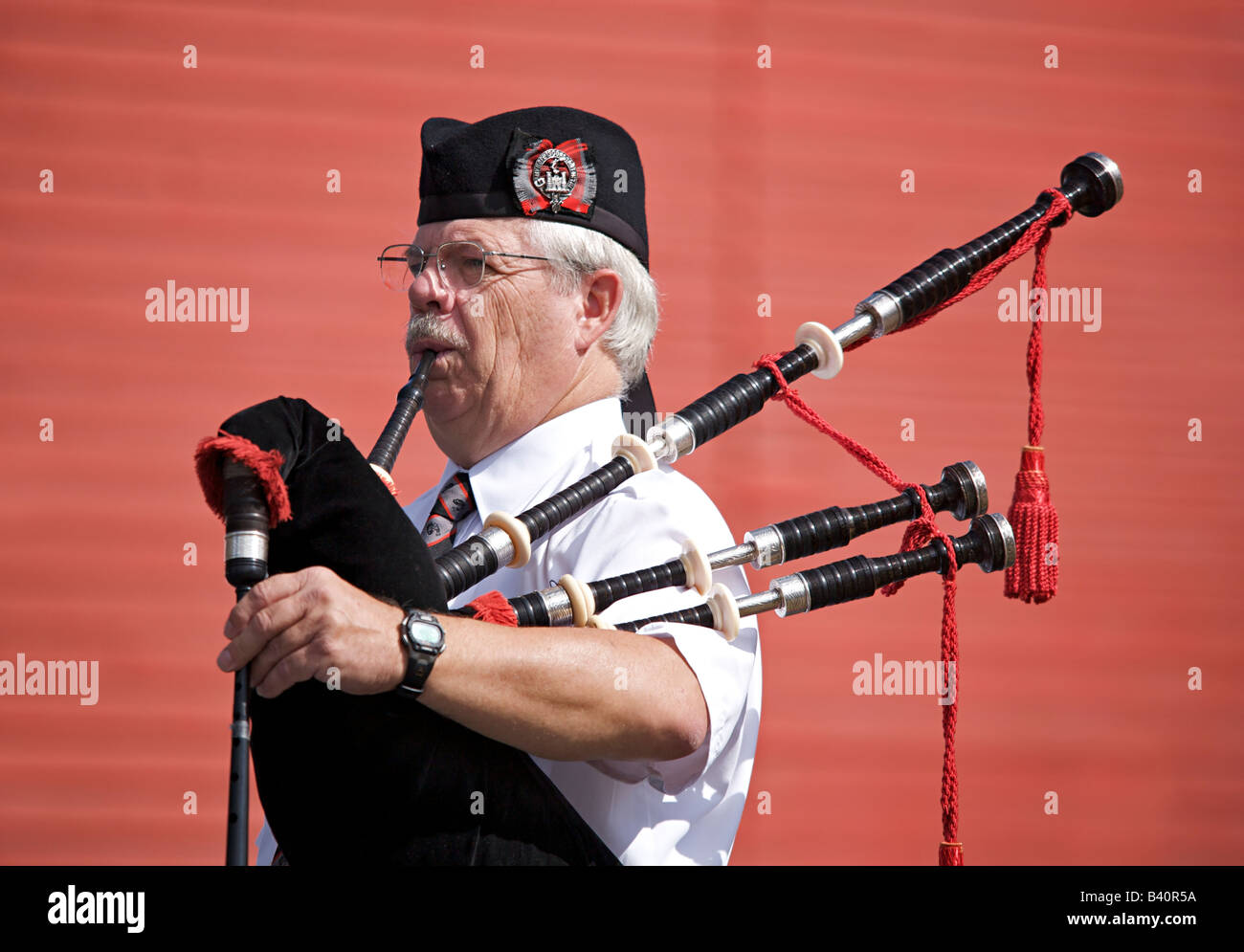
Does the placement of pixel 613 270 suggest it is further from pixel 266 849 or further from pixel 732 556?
pixel 266 849

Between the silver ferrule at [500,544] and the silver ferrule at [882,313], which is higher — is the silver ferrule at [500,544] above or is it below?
below

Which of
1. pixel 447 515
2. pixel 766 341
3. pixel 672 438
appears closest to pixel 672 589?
pixel 672 438

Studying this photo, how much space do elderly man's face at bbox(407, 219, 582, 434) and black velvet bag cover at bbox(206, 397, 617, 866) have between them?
58cm

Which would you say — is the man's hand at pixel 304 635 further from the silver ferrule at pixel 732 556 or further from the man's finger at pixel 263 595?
the silver ferrule at pixel 732 556

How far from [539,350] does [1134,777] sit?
259 centimetres

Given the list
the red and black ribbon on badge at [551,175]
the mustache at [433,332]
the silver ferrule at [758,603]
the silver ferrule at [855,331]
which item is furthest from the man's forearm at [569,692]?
the red and black ribbon on badge at [551,175]

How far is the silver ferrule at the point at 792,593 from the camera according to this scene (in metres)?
1.76

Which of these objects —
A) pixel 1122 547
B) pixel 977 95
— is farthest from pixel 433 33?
pixel 1122 547

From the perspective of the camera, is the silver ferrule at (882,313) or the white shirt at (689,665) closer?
the white shirt at (689,665)

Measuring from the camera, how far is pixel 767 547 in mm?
1784

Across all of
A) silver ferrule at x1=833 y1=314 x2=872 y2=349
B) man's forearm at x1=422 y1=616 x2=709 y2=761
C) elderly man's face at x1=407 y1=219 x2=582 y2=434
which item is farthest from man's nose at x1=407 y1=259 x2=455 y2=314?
man's forearm at x1=422 y1=616 x2=709 y2=761

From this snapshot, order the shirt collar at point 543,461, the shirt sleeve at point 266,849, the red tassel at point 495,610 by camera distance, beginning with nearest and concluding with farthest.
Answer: the red tassel at point 495,610 < the shirt sleeve at point 266,849 < the shirt collar at point 543,461

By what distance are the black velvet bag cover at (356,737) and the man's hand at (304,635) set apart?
10 cm

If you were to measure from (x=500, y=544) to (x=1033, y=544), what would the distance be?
2.73ft
